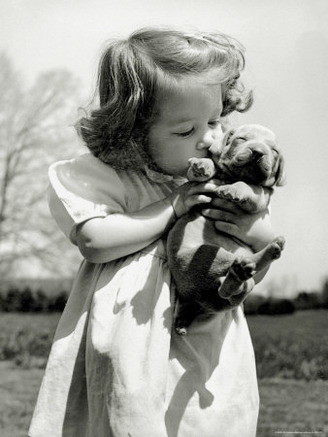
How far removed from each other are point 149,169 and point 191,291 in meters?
0.37

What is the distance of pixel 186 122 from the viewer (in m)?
1.82

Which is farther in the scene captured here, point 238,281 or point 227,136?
point 227,136

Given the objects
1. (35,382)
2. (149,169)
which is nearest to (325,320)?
(35,382)

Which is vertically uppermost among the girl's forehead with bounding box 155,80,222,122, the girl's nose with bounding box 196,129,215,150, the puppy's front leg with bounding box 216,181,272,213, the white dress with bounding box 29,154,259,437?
the girl's forehead with bounding box 155,80,222,122

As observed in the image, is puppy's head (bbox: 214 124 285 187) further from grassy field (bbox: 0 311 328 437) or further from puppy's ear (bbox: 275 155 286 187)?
grassy field (bbox: 0 311 328 437)

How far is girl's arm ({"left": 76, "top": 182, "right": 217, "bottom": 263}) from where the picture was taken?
1.78m

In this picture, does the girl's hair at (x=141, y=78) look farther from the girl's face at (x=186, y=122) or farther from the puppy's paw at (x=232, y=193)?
the puppy's paw at (x=232, y=193)

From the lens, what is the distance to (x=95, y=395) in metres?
1.78

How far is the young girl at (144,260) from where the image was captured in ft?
5.71

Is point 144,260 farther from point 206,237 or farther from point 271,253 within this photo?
point 271,253

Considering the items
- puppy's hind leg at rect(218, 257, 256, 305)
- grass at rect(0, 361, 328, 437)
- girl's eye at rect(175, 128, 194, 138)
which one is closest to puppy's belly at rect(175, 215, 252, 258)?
puppy's hind leg at rect(218, 257, 256, 305)

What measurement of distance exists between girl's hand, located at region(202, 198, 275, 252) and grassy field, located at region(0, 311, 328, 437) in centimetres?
278

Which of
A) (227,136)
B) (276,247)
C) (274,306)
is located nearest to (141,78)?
(227,136)

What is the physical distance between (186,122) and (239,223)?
0.29 meters
